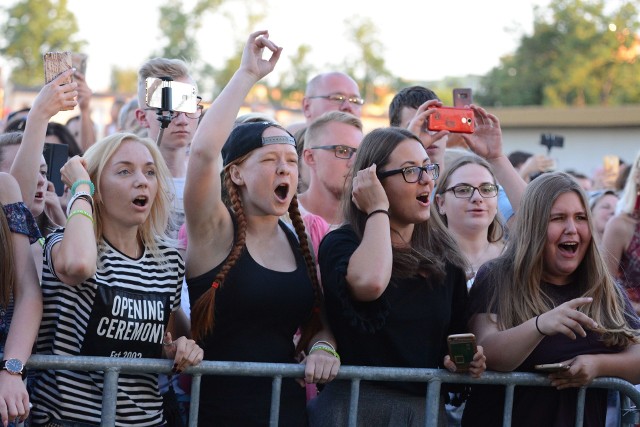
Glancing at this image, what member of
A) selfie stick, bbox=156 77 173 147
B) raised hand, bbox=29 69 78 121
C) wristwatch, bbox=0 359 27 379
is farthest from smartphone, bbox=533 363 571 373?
raised hand, bbox=29 69 78 121

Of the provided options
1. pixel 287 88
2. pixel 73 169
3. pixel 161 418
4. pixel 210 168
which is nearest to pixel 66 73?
pixel 73 169

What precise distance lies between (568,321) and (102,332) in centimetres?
184

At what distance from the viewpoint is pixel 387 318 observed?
3846 mm

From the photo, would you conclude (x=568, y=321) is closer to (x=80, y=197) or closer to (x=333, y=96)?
(x=80, y=197)

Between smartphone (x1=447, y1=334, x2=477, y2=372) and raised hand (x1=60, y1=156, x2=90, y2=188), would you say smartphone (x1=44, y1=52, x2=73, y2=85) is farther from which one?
smartphone (x1=447, y1=334, x2=477, y2=372)

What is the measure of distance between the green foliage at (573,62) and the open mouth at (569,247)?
50010mm

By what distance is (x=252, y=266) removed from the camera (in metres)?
Result: 3.82

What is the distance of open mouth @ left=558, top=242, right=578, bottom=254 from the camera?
4211mm

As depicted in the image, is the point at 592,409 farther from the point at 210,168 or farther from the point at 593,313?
the point at 210,168

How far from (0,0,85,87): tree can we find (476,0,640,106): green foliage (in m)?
25.4

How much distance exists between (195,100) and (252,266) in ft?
3.05

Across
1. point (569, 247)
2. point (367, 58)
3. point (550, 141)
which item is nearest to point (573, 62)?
point (367, 58)

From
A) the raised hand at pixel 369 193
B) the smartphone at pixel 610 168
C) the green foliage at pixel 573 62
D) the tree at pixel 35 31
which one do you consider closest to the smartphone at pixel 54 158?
the raised hand at pixel 369 193

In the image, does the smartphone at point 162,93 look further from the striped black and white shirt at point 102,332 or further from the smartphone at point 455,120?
the smartphone at point 455,120
